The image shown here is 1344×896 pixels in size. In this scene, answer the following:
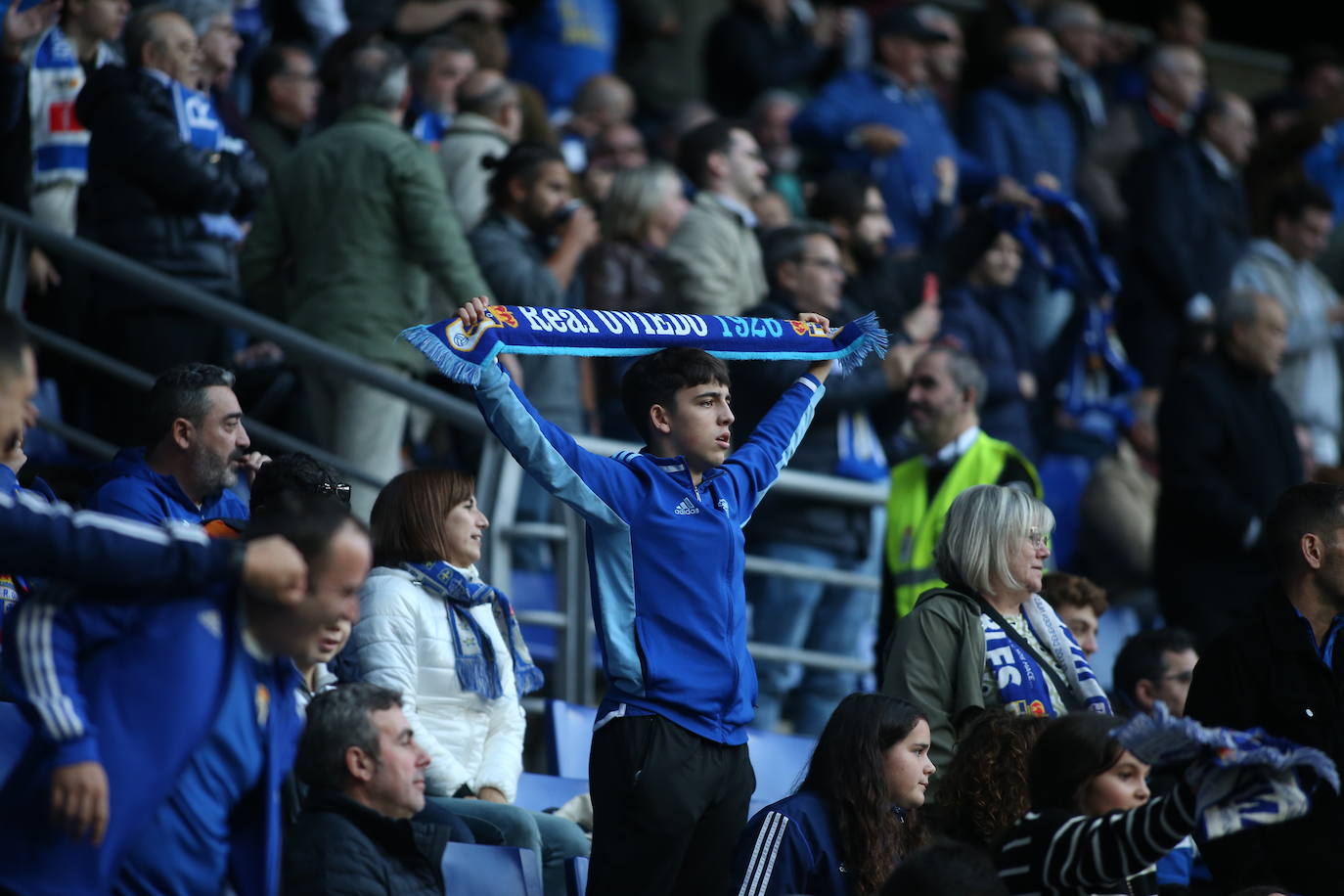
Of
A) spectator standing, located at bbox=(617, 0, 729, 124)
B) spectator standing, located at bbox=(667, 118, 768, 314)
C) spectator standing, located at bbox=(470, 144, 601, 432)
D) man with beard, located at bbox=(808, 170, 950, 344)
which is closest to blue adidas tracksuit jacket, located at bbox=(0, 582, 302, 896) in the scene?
spectator standing, located at bbox=(470, 144, 601, 432)

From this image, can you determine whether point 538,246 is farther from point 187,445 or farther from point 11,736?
point 11,736

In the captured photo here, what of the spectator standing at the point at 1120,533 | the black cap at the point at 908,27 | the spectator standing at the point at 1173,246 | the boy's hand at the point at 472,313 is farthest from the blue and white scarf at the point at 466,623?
the black cap at the point at 908,27

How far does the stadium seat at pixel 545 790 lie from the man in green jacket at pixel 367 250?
185 centimetres

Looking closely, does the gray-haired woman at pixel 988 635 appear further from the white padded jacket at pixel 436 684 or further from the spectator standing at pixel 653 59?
the spectator standing at pixel 653 59

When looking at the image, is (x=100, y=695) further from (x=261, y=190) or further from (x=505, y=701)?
(x=261, y=190)

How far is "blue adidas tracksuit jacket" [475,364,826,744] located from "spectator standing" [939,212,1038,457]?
3.80 meters

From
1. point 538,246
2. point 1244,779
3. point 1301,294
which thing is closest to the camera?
point 1244,779

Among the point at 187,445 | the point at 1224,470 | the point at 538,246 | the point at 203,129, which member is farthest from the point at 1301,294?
the point at 187,445

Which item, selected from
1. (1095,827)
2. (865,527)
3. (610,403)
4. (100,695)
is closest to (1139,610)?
(865,527)

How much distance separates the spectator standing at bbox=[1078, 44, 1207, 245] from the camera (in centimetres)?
1148

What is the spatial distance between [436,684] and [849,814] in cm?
122

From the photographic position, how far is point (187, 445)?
502 cm

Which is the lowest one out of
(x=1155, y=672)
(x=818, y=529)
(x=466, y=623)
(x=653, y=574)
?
A: (x=818, y=529)

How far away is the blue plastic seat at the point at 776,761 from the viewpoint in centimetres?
585
